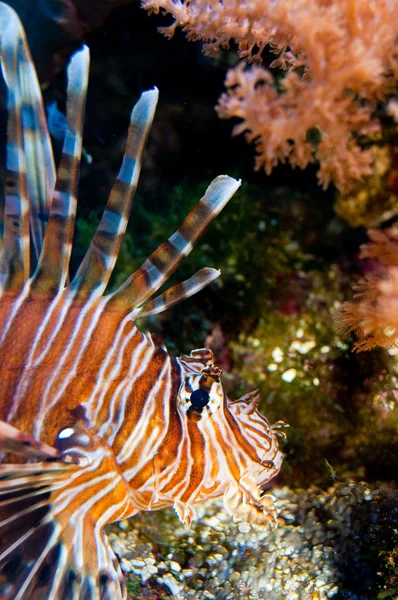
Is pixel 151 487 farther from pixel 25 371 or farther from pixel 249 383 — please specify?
pixel 249 383

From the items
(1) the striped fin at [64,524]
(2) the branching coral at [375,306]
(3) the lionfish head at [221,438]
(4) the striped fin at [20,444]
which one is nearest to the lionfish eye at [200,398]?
(3) the lionfish head at [221,438]

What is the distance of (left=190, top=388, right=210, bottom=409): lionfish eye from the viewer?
7.65 ft

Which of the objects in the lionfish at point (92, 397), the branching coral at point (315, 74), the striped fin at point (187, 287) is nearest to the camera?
the branching coral at point (315, 74)

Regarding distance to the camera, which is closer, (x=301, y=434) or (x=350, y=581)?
(x=350, y=581)

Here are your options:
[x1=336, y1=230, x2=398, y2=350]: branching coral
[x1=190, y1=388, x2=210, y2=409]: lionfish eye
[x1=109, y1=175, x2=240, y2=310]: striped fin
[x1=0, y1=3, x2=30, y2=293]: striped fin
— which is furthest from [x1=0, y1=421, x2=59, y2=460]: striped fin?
[x1=336, y1=230, x2=398, y2=350]: branching coral

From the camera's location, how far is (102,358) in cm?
240

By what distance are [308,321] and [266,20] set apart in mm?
1915

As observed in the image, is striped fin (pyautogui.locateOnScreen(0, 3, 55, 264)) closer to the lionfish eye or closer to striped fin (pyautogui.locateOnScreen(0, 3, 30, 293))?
striped fin (pyautogui.locateOnScreen(0, 3, 30, 293))

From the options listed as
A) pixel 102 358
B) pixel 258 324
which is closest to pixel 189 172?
pixel 258 324

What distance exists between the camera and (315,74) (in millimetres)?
2084

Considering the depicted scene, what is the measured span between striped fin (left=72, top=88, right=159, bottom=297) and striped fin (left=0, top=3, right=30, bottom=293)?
1.02 feet

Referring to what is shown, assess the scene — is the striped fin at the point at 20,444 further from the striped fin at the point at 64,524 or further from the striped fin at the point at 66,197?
the striped fin at the point at 66,197

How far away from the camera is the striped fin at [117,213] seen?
2.15 m

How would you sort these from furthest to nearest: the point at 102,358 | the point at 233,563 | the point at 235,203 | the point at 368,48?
the point at 235,203, the point at 233,563, the point at 102,358, the point at 368,48
